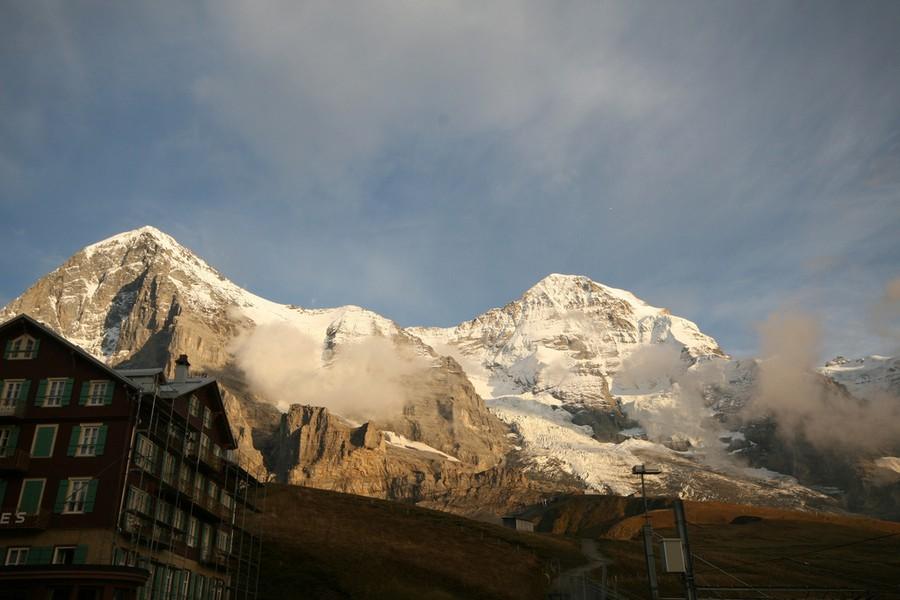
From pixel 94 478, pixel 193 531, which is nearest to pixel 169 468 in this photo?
pixel 193 531

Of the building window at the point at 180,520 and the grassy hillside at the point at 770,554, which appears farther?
the grassy hillside at the point at 770,554

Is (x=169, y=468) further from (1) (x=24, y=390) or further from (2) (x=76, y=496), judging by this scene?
(1) (x=24, y=390)

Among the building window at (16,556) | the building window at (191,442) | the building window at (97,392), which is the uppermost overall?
the building window at (97,392)

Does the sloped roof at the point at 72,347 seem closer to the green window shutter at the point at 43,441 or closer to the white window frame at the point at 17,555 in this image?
the green window shutter at the point at 43,441

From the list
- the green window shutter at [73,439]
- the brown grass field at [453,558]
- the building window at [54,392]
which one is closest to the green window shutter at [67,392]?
the building window at [54,392]

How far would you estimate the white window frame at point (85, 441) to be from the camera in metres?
53.5

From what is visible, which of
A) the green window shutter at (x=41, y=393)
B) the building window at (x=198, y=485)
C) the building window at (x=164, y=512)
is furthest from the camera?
the building window at (x=198, y=485)

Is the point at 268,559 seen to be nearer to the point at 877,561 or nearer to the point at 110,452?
the point at 110,452

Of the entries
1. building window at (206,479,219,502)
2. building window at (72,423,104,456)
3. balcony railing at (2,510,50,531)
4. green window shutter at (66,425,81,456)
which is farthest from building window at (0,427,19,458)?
building window at (206,479,219,502)

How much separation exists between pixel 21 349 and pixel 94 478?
40.3 feet

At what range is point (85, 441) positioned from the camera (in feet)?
177

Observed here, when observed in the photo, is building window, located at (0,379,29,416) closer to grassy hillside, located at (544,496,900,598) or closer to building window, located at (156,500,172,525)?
building window, located at (156,500,172,525)

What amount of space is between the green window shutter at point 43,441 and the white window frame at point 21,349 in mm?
5777

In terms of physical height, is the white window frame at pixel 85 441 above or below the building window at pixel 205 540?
above
